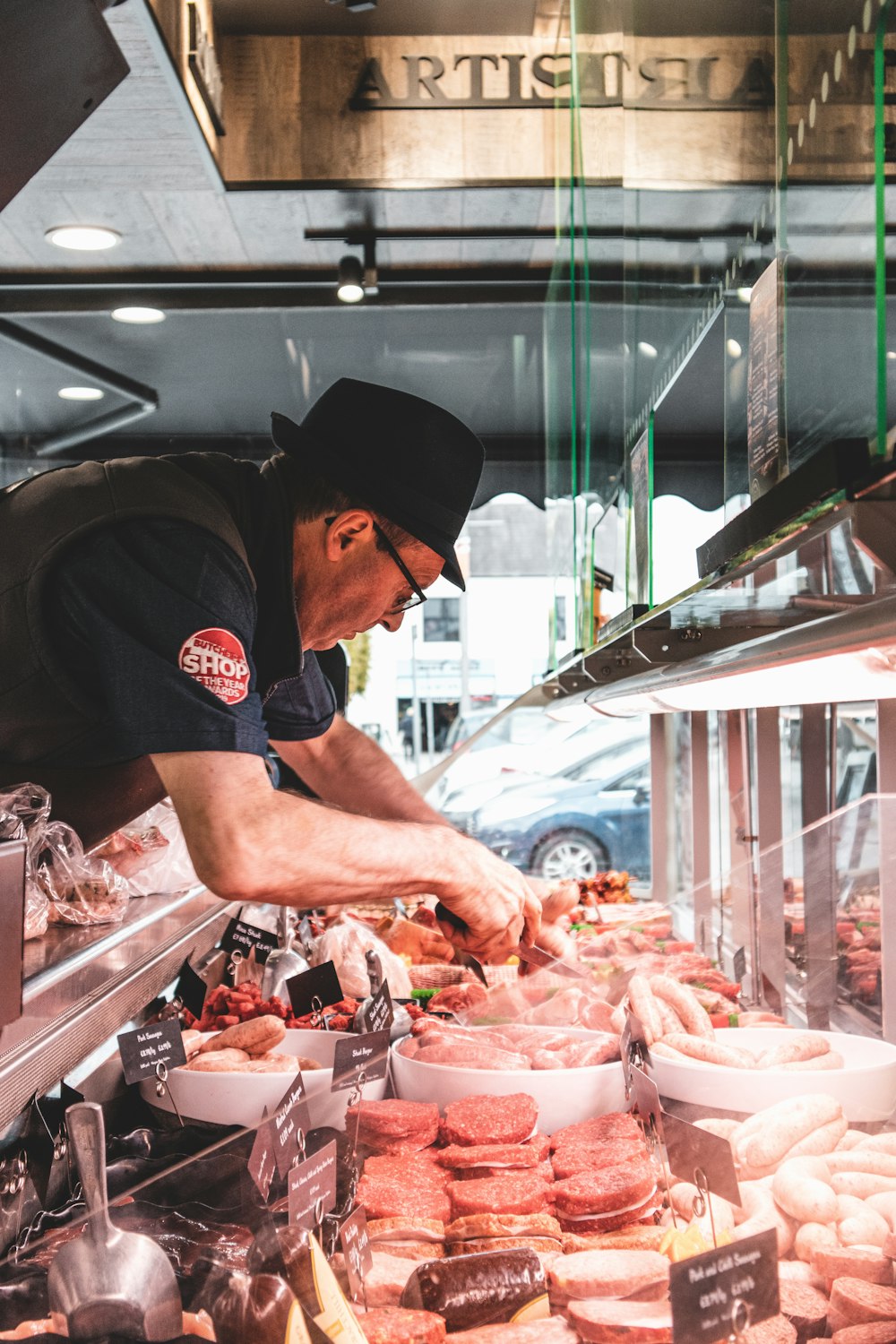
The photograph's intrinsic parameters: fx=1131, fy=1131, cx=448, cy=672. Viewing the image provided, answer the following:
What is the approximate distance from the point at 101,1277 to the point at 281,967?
1340 millimetres

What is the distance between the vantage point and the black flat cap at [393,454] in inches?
71.3

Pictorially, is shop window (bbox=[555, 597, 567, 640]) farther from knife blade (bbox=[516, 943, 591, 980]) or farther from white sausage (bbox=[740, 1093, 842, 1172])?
white sausage (bbox=[740, 1093, 842, 1172])

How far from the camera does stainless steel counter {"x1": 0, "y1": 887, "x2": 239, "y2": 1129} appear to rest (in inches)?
50.1

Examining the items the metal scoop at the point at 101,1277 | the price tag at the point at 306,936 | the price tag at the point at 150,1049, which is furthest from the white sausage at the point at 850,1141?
the price tag at the point at 306,936

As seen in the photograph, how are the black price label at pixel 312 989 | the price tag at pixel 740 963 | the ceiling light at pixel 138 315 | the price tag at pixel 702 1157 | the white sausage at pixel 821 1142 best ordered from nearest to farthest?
the price tag at pixel 702 1157
the white sausage at pixel 821 1142
the black price label at pixel 312 989
the price tag at pixel 740 963
the ceiling light at pixel 138 315

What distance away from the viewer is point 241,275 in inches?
167

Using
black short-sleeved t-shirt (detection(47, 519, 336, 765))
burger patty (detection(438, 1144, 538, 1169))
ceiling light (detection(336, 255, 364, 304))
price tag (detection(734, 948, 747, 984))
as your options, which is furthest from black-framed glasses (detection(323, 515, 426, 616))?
ceiling light (detection(336, 255, 364, 304))

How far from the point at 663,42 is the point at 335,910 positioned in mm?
2672

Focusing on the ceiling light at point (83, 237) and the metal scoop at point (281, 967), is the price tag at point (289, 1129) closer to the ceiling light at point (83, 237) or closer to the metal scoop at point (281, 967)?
the metal scoop at point (281, 967)

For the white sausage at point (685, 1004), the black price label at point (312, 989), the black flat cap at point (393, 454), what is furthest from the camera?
the black price label at point (312, 989)

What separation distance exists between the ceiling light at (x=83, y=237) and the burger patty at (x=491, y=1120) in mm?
3261

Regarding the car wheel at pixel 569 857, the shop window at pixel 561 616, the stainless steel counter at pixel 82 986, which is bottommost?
the car wheel at pixel 569 857

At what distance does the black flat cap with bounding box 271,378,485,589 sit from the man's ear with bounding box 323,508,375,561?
32 mm

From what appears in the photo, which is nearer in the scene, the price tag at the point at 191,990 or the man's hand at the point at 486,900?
the man's hand at the point at 486,900
